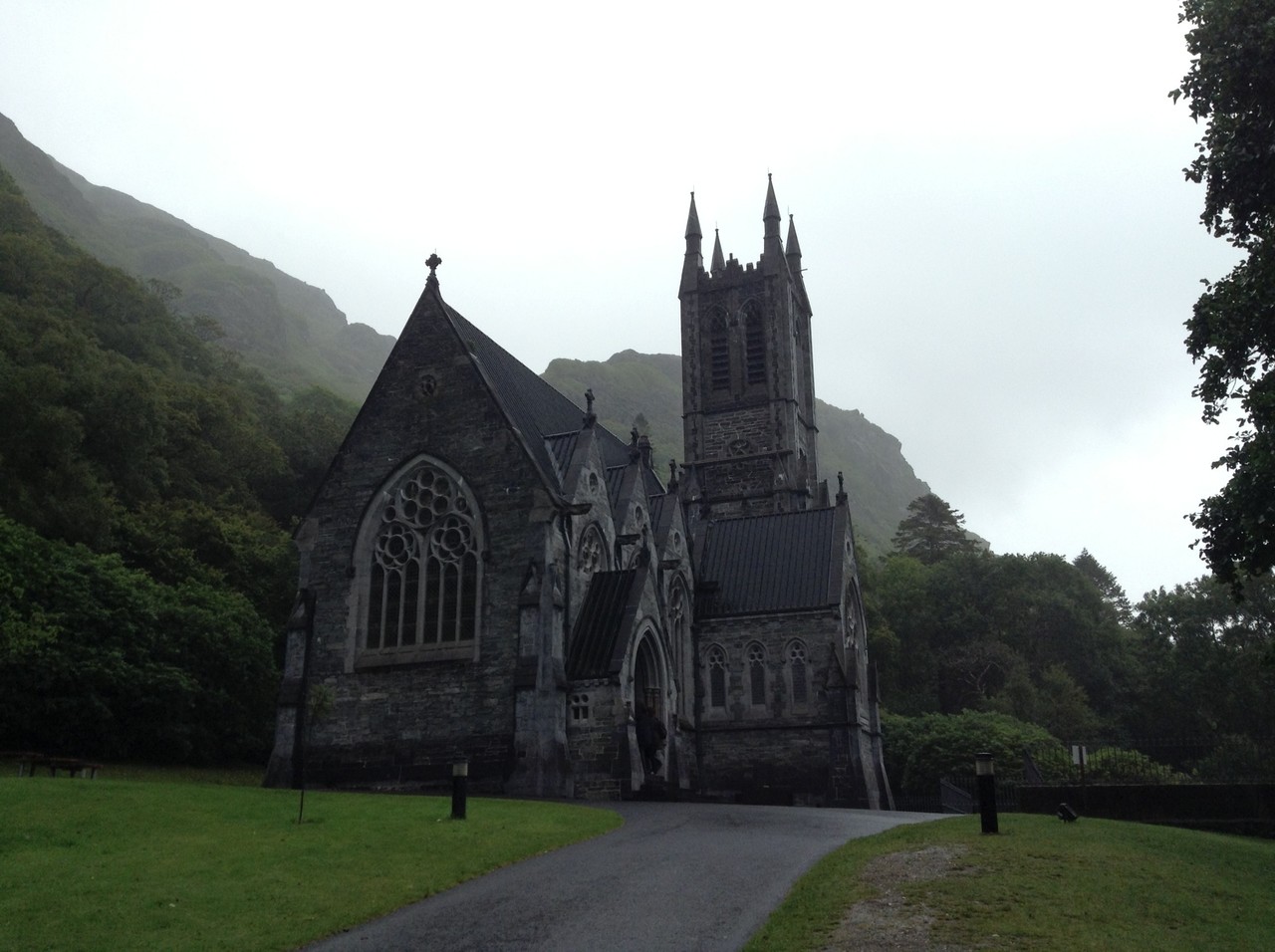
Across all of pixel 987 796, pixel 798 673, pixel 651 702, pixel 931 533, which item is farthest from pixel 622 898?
pixel 931 533

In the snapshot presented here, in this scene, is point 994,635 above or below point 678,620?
above

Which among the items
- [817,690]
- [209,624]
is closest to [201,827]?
[209,624]

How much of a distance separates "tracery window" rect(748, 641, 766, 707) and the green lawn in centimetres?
1858

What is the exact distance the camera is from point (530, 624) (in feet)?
94.1

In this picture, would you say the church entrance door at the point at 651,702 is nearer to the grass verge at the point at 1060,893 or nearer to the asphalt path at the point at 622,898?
the asphalt path at the point at 622,898

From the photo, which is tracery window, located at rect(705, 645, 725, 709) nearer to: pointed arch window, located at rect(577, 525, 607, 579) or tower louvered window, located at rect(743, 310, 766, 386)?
pointed arch window, located at rect(577, 525, 607, 579)

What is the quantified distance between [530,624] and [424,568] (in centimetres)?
421

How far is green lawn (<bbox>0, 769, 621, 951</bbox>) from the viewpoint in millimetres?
11617

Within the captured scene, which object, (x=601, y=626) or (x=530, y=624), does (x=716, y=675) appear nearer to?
(x=601, y=626)

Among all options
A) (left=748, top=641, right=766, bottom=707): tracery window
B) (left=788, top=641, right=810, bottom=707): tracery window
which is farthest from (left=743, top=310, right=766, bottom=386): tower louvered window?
(left=788, top=641, right=810, bottom=707): tracery window

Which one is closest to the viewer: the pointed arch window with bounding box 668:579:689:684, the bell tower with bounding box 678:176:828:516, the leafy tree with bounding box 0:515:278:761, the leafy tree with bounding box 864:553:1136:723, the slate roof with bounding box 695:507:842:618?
the leafy tree with bounding box 0:515:278:761

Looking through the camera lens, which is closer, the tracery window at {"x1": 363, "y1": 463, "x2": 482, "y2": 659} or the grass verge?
the grass verge

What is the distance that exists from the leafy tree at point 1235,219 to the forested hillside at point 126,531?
2454cm

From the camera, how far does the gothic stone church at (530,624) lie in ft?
94.2
